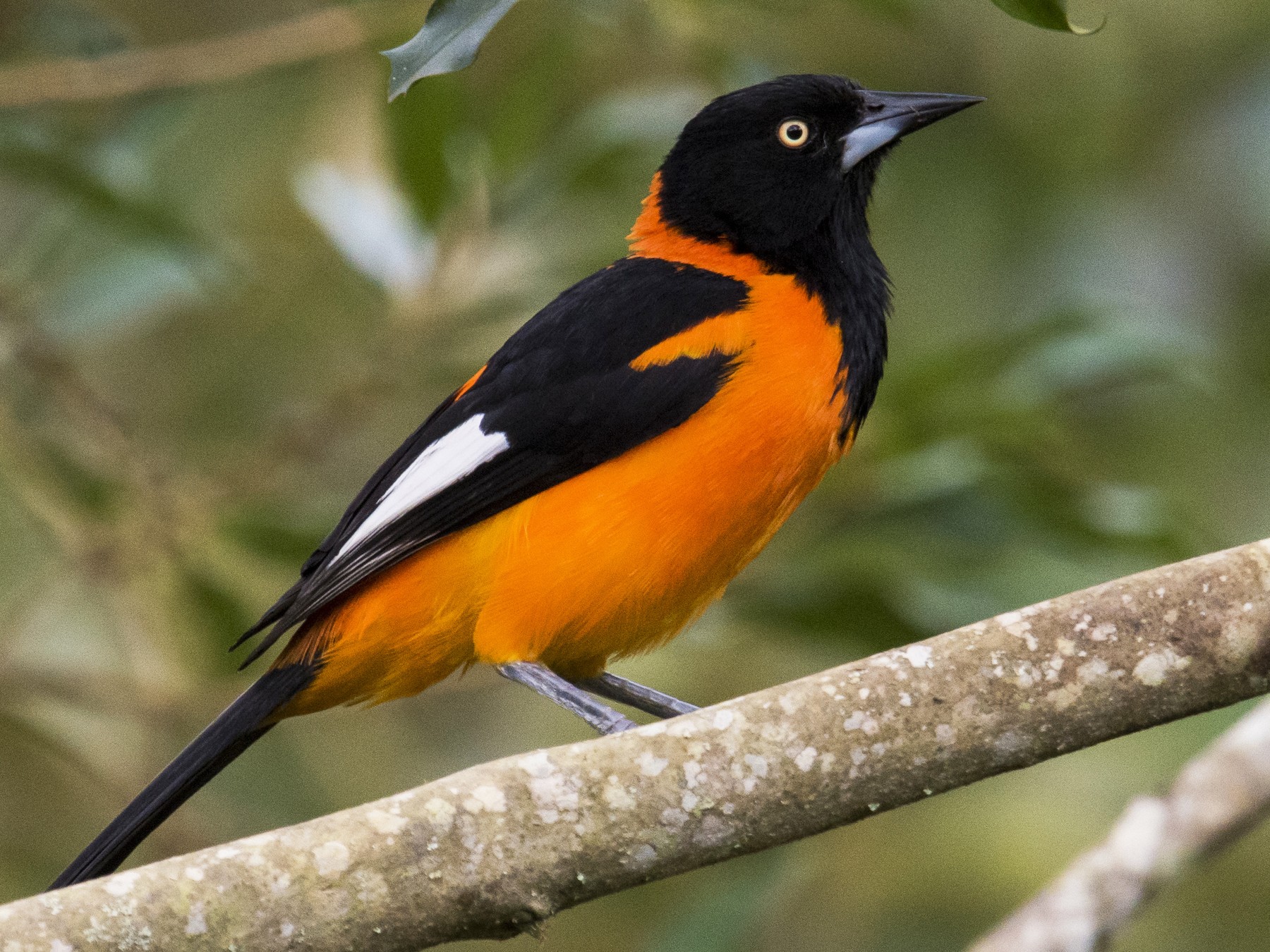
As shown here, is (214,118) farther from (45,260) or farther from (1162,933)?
(1162,933)

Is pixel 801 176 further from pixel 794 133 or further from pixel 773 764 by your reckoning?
pixel 773 764

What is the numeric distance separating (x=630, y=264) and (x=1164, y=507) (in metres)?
1.26

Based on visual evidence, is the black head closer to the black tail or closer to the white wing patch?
the white wing patch

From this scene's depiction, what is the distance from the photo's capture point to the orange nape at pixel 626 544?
2957 mm

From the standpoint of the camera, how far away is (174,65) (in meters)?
3.72

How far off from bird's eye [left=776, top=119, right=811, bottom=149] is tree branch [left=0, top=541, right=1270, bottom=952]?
59.5 inches

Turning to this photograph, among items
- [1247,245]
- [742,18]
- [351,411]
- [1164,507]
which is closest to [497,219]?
[351,411]

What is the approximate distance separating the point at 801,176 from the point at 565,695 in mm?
1236

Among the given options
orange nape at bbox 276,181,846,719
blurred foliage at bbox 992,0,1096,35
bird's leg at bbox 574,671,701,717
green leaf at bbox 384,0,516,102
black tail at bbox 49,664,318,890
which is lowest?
black tail at bbox 49,664,318,890

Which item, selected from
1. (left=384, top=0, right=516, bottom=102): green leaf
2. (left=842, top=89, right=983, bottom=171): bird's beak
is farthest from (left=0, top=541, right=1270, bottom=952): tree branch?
(left=842, top=89, right=983, bottom=171): bird's beak

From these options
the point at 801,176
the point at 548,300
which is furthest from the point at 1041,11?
the point at 548,300

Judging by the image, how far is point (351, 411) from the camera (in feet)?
13.6

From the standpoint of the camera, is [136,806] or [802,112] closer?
[136,806]

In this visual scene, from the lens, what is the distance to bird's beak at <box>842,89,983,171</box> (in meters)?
3.47
